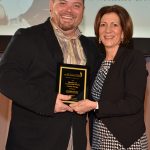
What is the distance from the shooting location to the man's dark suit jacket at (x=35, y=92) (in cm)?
181

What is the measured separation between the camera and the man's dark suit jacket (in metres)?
1.81

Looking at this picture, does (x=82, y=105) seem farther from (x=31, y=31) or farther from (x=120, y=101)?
(x=31, y=31)

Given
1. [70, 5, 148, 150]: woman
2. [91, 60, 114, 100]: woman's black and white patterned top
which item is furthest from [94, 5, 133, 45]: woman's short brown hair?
[91, 60, 114, 100]: woman's black and white patterned top

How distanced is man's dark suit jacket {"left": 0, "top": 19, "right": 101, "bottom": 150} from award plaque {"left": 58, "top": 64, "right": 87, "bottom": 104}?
50mm

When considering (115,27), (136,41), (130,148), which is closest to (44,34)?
(115,27)

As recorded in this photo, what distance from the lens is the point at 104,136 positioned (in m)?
1.93

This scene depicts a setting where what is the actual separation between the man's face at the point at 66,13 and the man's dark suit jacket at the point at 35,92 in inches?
2.7

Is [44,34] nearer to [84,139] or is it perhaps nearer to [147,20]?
[84,139]

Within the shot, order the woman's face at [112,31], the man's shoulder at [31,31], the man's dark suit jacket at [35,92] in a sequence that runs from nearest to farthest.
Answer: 1. the man's dark suit jacket at [35,92]
2. the man's shoulder at [31,31]
3. the woman's face at [112,31]

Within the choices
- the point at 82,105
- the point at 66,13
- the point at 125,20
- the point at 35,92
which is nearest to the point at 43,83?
the point at 35,92

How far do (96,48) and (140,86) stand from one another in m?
0.44

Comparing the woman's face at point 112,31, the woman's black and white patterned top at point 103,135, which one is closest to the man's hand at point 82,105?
the woman's black and white patterned top at point 103,135

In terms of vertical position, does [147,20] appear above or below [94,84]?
above

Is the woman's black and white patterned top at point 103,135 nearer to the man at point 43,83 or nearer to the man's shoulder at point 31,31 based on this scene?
the man at point 43,83
